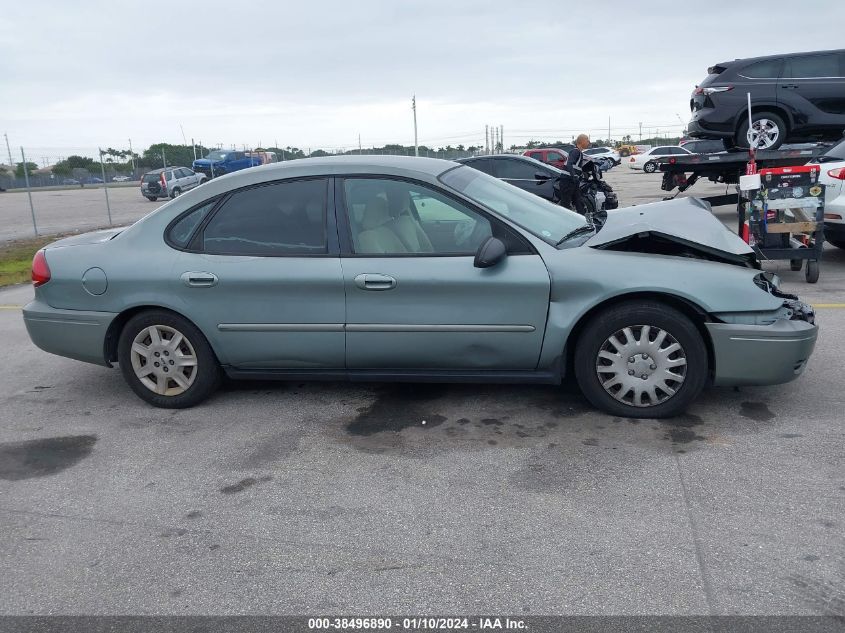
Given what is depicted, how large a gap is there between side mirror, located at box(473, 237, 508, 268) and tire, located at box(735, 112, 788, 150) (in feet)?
34.0

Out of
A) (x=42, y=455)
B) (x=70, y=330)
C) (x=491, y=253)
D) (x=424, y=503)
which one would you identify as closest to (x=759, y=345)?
(x=491, y=253)

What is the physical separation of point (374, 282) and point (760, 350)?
218 cm

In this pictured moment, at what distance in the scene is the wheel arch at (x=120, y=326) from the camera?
477cm

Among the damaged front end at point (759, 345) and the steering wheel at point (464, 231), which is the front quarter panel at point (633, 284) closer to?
the damaged front end at point (759, 345)

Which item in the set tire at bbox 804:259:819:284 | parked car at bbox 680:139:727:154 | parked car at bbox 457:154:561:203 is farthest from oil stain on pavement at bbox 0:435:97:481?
parked car at bbox 680:139:727:154

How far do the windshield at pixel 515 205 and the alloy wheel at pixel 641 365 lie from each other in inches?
27.9

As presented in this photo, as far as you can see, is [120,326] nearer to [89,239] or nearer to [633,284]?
[89,239]

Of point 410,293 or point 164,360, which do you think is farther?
point 164,360

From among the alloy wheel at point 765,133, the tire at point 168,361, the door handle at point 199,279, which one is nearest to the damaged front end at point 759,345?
the door handle at point 199,279

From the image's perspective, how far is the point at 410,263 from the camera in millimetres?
4449

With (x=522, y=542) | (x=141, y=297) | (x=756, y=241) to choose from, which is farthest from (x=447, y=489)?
(x=756, y=241)

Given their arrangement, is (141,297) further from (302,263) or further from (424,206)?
(424,206)

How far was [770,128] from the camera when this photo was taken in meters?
13.0

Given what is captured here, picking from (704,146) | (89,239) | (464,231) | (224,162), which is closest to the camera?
(464,231)
